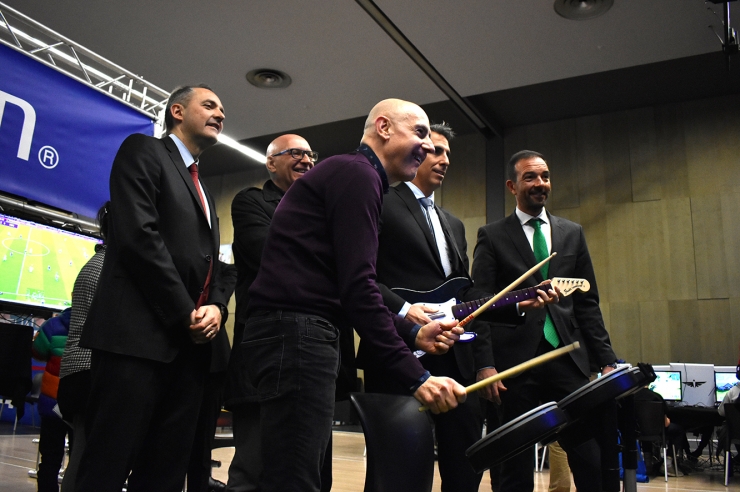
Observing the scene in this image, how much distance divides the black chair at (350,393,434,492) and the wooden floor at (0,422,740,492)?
108 inches

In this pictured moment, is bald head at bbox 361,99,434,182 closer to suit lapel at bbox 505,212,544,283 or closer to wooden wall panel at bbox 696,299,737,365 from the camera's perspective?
suit lapel at bbox 505,212,544,283

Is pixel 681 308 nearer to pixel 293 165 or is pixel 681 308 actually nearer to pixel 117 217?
pixel 293 165

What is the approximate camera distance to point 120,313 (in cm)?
171

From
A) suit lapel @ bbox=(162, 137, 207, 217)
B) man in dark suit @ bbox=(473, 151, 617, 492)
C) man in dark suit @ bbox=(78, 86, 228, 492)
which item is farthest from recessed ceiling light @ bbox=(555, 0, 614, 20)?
man in dark suit @ bbox=(78, 86, 228, 492)

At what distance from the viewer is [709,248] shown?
Result: 7.59 m

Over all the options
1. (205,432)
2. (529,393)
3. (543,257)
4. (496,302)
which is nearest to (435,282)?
(496,302)

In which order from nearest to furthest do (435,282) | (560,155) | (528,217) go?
(435,282) < (528,217) < (560,155)

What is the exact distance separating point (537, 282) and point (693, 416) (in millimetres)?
4321

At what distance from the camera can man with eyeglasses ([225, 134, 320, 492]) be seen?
1863 millimetres

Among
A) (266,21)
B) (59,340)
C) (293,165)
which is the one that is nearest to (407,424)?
(293,165)

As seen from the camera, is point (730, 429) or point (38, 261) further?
point (730, 429)

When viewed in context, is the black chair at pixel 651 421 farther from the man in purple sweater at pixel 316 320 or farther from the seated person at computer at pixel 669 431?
the man in purple sweater at pixel 316 320

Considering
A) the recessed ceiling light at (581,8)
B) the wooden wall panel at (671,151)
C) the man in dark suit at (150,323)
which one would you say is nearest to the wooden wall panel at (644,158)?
the wooden wall panel at (671,151)

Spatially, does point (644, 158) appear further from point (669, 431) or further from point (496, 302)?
point (496, 302)
